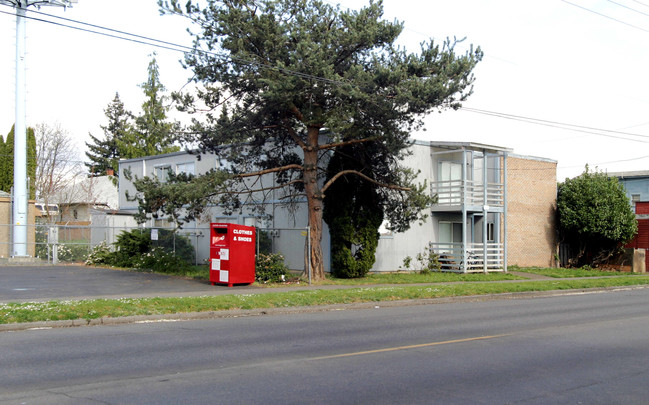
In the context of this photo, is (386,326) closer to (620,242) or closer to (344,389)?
(344,389)

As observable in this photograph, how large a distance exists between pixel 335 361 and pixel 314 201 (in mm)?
14117

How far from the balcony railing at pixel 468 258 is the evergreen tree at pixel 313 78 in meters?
6.83

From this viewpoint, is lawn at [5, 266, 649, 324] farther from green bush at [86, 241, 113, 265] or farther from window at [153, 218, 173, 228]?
window at [153, 218, 173, 228]

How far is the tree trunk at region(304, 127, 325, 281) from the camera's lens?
22703 mm

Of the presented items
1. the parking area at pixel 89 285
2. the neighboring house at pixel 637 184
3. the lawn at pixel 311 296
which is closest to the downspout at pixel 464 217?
the lawn at pixel 311 296

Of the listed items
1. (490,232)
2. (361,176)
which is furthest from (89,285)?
(490,232)

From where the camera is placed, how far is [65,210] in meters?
56.4

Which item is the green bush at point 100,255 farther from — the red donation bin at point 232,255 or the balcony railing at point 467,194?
the balcony railing at point 467,194

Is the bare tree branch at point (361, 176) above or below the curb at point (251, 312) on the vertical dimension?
above

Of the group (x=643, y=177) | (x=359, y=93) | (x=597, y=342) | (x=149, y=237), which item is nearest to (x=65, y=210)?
(x=149, y=237)

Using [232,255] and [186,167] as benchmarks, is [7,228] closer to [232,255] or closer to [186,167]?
[186,167]

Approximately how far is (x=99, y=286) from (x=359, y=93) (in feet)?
34.6

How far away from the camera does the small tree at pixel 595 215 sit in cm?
3303

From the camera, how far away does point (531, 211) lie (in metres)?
33.6
